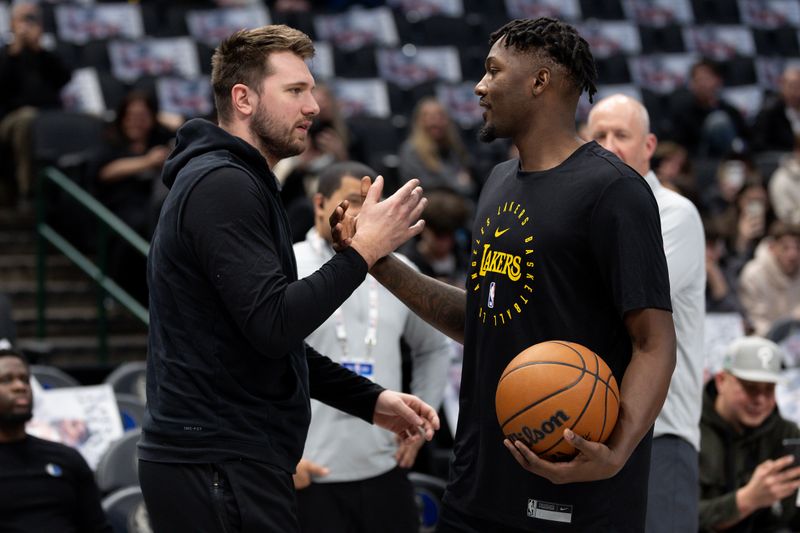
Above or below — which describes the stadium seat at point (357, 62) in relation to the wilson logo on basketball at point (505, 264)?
above

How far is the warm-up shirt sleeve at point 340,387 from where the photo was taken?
389 centimetres

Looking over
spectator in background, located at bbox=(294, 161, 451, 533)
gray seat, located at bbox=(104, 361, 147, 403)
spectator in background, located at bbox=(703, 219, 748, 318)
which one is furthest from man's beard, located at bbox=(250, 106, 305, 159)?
spectator in background, located at bbox=(703, 219, 748, 318)

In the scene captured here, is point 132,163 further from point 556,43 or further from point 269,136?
point 556,43

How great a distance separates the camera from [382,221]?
11.5ft

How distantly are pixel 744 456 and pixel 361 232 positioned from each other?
11.5 ft

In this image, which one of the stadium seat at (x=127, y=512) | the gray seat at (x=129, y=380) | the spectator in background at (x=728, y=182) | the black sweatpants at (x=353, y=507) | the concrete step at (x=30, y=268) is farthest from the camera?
the spectator in background at (x=728, y=182)

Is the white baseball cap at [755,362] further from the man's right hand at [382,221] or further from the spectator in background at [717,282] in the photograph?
the man's right hand at [382,221]

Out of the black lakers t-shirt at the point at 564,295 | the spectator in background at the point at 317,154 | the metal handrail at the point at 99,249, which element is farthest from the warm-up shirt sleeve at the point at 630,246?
the metal handrail at the point at 99,249

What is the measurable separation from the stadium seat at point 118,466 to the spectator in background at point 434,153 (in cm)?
448

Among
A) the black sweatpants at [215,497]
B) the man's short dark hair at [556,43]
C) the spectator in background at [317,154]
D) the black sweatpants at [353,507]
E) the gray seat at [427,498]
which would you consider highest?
the man's short dark hair at [556,43]

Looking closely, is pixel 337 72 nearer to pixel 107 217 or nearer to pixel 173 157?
pixel 107 217

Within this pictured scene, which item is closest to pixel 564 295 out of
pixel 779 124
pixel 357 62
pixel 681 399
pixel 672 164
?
pixel 681 399

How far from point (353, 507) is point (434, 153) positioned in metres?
6.22

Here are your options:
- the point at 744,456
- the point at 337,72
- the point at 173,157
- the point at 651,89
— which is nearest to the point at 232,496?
the point at 173,157
